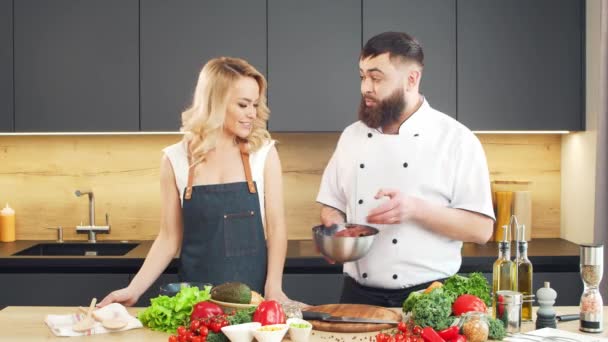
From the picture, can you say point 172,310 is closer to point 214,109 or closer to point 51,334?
point 51,334

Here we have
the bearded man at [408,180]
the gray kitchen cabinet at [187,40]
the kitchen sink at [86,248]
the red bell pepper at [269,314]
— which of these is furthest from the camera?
the kitchen sink at [86,248]

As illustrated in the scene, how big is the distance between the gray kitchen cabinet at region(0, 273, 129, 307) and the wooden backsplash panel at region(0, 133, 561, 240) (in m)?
0.68

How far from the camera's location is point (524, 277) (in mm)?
2223

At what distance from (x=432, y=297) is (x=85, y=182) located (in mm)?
2827

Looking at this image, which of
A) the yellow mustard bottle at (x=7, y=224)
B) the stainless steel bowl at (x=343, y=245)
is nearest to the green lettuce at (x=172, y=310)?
the stainless steel bowl at (x=343, y=245)

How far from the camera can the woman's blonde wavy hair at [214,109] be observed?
2830 millimetres

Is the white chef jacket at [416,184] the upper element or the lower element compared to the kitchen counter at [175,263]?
upper

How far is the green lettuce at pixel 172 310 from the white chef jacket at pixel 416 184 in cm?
74

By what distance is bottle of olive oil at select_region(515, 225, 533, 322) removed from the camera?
218 centimetres

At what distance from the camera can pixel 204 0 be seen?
12.9 ft

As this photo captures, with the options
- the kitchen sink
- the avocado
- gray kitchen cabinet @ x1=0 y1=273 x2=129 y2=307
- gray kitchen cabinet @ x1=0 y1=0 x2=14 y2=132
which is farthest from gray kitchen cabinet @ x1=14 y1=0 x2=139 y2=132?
the avocado

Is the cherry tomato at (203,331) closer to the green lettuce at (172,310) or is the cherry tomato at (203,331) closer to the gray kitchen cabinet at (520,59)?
the green lettuce at (172,310)

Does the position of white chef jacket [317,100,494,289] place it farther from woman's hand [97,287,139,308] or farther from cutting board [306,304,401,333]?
woman's hand [97,287,139,308]

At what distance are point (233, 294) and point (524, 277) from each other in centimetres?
84
